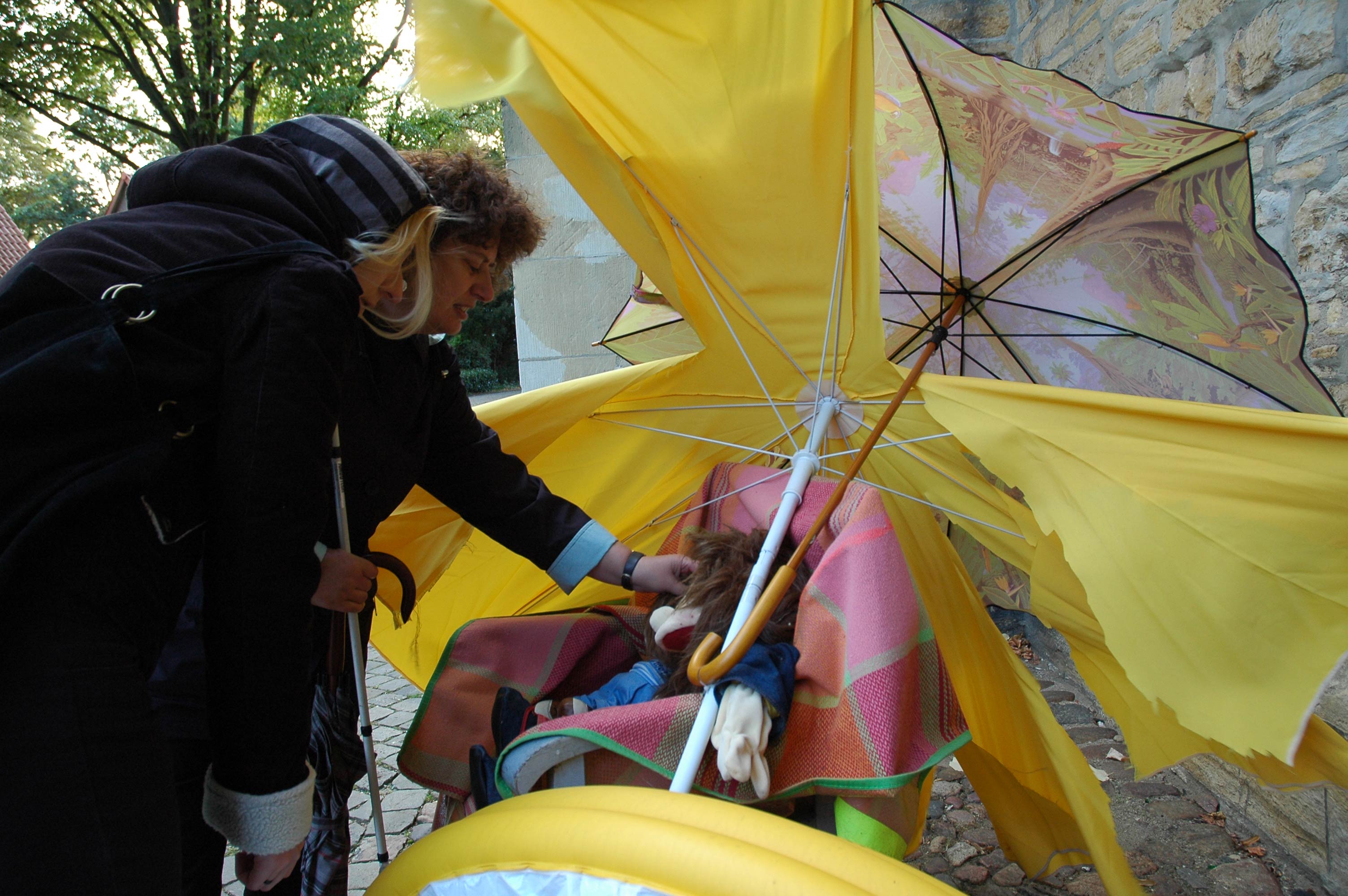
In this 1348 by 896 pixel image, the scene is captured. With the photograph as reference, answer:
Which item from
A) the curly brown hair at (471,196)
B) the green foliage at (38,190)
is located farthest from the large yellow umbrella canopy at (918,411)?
the green foliage at (38,190)

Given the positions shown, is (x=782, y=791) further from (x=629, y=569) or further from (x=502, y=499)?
(x=502, y=499)

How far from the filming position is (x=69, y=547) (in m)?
1.03

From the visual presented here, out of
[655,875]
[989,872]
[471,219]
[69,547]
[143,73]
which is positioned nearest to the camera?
[69,547]

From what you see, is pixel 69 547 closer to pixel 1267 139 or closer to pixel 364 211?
pixel 364 211

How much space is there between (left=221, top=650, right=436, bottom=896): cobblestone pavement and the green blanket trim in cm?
68

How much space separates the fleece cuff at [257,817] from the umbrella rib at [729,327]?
141cm

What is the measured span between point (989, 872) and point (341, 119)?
8.77 feet

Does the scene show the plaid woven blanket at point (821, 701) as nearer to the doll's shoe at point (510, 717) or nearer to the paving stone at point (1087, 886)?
the doll's shoe at point (510, 717)

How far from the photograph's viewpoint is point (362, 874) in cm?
A: 258

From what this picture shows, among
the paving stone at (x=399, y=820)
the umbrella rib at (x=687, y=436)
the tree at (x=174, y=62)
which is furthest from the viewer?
the tree at (x=174, y=62)

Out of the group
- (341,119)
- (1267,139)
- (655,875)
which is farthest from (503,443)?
(1267,139)

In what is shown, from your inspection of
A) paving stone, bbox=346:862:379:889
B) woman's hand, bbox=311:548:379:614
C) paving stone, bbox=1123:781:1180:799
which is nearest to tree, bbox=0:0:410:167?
paving stone, bbox=346:862:379:889

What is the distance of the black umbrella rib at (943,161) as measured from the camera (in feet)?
6.16

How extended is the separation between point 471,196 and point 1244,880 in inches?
113
